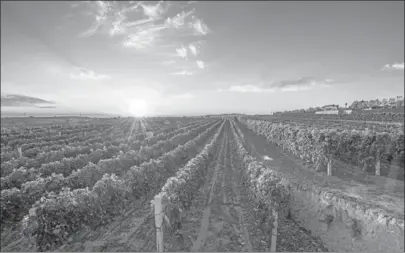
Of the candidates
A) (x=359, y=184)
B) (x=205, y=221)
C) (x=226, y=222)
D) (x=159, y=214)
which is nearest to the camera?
(x=159, y=214)

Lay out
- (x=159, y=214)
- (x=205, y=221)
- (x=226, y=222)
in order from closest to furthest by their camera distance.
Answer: (x=159, y=214) → (x=226, y=222) → (x=205, y=221)

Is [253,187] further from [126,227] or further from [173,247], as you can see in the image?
[126,227]

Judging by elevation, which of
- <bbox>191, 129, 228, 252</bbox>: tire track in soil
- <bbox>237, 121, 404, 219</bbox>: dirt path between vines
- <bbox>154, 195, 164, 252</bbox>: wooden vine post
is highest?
<bbox>154, 195, 164, 252</bbox>: wooden vine post

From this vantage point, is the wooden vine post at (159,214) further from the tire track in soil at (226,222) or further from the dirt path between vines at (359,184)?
the dirt path between vines at (359,184)

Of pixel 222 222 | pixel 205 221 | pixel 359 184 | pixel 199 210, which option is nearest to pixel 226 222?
pixel 222 222

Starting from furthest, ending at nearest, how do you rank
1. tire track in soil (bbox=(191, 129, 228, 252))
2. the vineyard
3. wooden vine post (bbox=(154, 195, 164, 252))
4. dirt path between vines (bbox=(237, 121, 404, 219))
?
dirt path between vines (bbox=(237, 121, 404, 219)), tire track in soil (bbox=(191, 129, 228, 252)), the vineyard, wooden vine post (bbox=(154, 195, 164, 252))

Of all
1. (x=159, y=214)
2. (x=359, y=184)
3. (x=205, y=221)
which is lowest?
(x=205, y=221)

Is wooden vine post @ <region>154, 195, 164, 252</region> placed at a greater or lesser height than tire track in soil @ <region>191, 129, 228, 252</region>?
greater

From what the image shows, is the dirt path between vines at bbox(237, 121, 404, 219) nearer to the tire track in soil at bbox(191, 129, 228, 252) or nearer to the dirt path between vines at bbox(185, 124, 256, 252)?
the dirt path between vines at bbox(185, 124, 256, 252)

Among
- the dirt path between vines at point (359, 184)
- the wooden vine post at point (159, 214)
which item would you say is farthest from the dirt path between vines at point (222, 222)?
the dirt path between vines at point (359, 184)

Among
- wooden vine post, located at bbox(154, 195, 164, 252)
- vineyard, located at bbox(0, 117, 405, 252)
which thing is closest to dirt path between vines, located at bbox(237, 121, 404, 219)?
vineyard, located at bbox(0, 117, 405, 252)

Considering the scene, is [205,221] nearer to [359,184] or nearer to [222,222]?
[222,222]

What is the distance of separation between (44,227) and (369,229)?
11.9 meters

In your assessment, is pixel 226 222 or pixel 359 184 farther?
pixel 359 184
